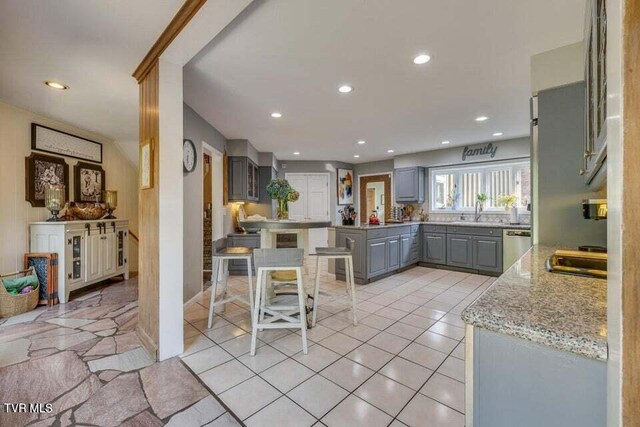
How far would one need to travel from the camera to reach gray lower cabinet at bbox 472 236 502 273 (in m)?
4.62

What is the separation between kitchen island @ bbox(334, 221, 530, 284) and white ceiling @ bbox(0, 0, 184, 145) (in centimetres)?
333

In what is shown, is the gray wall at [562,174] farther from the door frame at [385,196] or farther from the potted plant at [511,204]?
the door frame at [385,196]

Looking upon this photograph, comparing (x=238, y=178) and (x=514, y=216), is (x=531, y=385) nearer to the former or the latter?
(x=238, y=178)

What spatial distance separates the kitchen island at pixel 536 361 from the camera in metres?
0.67

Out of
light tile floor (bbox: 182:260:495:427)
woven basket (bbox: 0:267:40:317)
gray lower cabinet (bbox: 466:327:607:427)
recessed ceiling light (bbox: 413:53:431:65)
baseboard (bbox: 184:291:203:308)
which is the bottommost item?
light tile floor (bbox: 182:260:495:427)

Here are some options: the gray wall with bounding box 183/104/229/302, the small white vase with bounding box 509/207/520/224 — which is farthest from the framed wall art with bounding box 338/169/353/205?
the gray wall with bounding box 183/104/229/302

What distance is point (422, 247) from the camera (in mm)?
5539

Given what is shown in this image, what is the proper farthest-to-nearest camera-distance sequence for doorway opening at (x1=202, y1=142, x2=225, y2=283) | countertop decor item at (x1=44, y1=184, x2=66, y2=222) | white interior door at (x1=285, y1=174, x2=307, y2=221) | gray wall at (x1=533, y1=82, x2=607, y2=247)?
white interior door at (x1=285, y1=174, x2=307, y2=221) → doorway opening at (x1=202, y1=142, x2=225, y2=283) → countertop decor item at (x1=44, y1=184, x2=66, y2=222) → gray wall at (x1=533, y1=82, x2=607, y2=247)

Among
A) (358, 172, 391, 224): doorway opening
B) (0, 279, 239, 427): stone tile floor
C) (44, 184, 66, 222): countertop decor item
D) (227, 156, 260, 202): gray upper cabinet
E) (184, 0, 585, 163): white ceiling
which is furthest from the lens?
(358, 172, 391, 224): doorway opening

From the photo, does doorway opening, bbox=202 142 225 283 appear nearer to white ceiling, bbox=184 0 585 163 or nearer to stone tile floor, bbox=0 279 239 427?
white ceiling, bbox=184 0 585 163

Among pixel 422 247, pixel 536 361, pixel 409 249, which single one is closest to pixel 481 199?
pixel 422 247

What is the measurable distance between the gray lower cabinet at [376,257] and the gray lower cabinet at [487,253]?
5.43 feet

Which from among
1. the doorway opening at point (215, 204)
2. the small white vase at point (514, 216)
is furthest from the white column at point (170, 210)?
the small white vase at point (514, 216)

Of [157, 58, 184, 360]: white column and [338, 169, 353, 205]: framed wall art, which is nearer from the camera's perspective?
[157, 58, 184, 360]: white column
